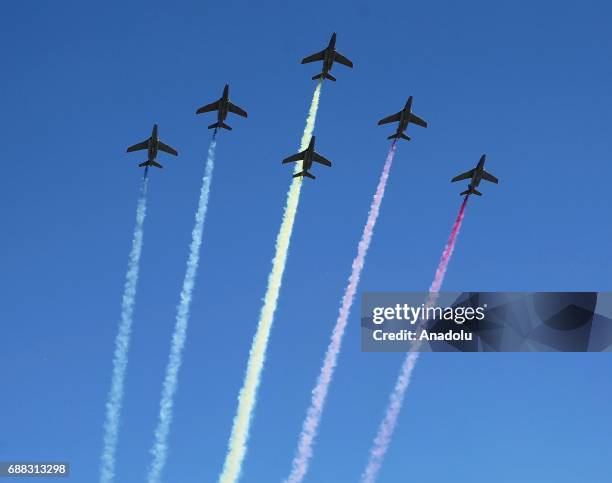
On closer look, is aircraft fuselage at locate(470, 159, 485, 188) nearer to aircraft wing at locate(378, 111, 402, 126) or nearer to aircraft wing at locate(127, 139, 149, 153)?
aircraft wing at locate(378, 111, 402, 126)

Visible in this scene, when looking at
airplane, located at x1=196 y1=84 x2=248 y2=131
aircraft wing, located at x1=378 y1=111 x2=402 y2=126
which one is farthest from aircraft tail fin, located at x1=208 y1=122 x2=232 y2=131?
aircraft wing, located at x1=378 y1=111 x2=402 y2=126

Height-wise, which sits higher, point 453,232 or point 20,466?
point 453,232

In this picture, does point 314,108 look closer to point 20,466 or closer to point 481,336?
point 481,336

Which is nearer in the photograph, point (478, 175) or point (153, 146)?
point (478, 175)

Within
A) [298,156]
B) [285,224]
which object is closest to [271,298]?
[285,224]

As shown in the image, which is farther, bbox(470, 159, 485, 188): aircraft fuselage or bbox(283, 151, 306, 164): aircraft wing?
bbox(470, 159, 485, 188): aircraft fuselage

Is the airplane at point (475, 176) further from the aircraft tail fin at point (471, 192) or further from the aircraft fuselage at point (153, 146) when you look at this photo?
the aircraft fuselage at point (153, 146)

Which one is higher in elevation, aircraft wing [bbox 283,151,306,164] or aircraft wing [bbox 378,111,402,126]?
aircraft wing [bbox 378,111,402,126]

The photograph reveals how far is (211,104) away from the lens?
118375mm

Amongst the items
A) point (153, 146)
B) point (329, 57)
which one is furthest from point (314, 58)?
point (153, 146)

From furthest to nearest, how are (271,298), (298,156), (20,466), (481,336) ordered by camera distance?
1. (298,156)
2. (271,298)
3. (481,336)
4. (20,466)

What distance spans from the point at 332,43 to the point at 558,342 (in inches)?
1701

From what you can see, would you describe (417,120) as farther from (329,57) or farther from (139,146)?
(139,146)

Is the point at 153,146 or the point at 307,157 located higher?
the point at 153,146
